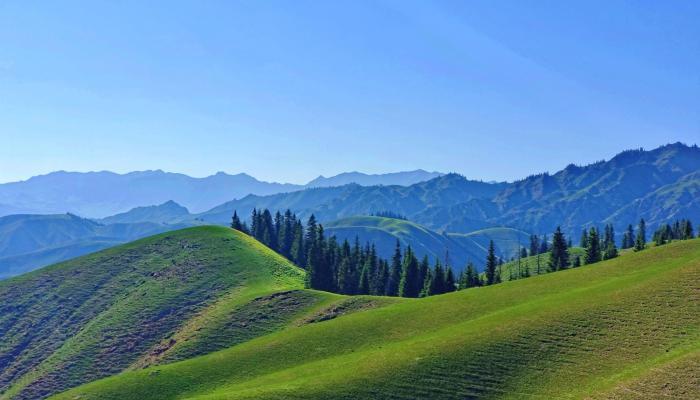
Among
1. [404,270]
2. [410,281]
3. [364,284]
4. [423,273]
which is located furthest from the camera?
[423,273]

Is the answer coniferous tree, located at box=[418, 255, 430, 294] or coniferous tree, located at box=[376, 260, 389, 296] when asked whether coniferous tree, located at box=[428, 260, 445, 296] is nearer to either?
coniferous tree, located at box=[418, 255, 430, 294]

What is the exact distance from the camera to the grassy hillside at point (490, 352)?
48.5 m

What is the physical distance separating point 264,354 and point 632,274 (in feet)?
156

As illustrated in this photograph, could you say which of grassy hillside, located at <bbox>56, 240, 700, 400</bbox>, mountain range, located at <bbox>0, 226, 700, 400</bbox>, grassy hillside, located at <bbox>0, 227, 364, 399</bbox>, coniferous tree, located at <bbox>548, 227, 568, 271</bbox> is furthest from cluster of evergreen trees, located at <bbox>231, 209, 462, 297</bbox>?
grassy hillside, located at <bbox>56, 240, 700, 400</bbox>

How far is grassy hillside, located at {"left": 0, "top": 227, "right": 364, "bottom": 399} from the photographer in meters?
86.4

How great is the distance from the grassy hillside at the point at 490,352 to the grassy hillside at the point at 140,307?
19.0 metres

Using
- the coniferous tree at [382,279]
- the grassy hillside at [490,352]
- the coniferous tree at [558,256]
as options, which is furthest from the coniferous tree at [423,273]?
the grassy hillside at [490,352]

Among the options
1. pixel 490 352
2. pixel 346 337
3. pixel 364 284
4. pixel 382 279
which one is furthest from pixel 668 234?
pixel 490 352

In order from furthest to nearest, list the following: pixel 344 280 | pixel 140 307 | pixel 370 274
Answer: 1. pixel 370 274
2. pixel 344 280
3. pixel 140 307

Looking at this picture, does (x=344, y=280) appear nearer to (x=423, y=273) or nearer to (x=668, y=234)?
(x=423, y=273)

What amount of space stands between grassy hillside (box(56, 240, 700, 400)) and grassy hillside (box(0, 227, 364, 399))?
18997 millimetres

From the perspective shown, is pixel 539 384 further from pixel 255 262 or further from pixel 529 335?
pixel 255 262

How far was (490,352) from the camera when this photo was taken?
178 feet

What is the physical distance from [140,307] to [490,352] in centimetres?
7301
